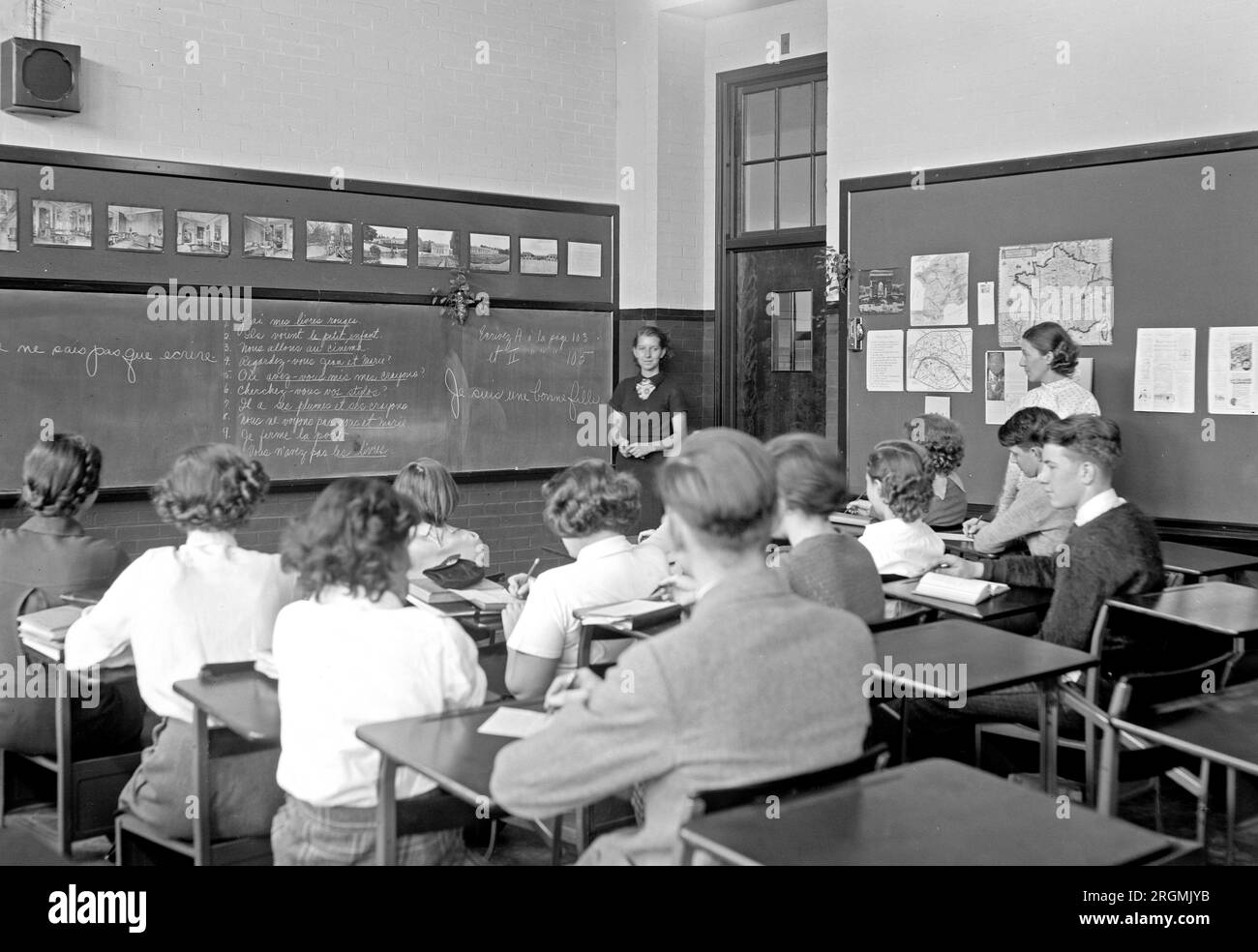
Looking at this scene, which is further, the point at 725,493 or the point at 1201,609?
the point at 1201,609

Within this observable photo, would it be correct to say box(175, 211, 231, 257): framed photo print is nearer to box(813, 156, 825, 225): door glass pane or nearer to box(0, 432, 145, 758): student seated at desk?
box(0, 432, 145, 758): student seated at desk

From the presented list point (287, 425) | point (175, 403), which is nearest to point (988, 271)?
point (287, 425)

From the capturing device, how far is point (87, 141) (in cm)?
591

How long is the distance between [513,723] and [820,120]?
589cm

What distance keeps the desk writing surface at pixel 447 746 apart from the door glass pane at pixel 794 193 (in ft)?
18.9

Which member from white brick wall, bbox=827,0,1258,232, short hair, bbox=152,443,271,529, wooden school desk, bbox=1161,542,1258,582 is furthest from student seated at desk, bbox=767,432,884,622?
white brick wall, bbox=827,0,1258,232

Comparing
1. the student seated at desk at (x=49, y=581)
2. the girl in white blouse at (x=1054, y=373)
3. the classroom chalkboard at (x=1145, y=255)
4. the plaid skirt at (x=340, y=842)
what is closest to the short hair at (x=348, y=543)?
the plaid skirt at (x=340, y=842)

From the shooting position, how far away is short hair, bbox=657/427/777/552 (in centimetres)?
196

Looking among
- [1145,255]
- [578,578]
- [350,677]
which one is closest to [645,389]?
[1145,255]

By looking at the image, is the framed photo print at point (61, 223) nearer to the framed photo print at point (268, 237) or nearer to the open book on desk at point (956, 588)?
the framed photo print at point (268, 237)

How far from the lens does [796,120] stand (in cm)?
760

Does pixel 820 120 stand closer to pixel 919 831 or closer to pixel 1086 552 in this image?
pixel 1086 552

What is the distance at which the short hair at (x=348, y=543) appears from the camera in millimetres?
2369

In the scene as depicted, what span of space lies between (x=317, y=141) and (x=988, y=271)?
3.51 metres
